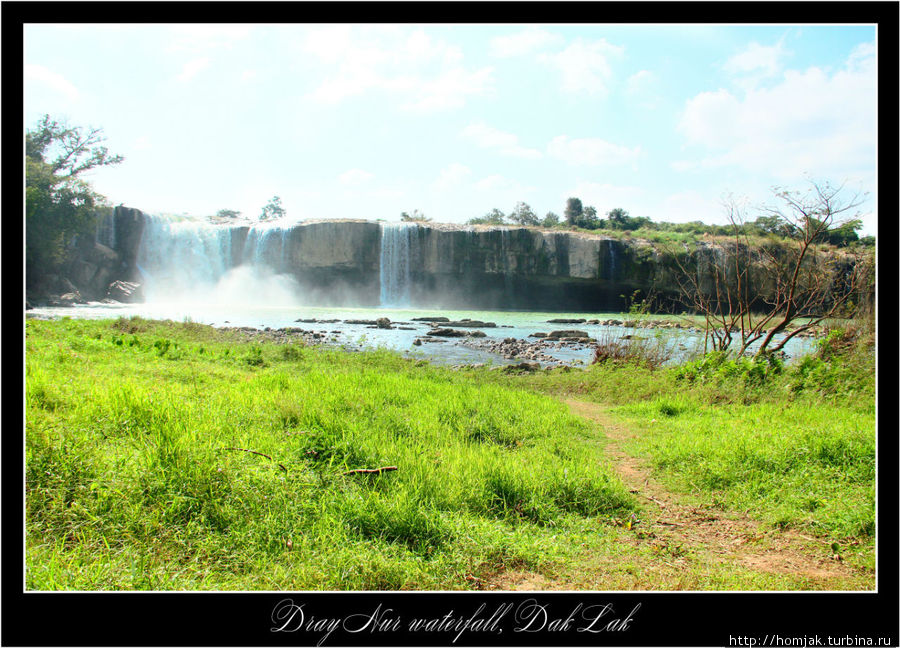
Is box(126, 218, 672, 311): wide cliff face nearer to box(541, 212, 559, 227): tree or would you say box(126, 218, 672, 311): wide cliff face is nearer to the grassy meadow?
box(541, 212, 559, 227): tree

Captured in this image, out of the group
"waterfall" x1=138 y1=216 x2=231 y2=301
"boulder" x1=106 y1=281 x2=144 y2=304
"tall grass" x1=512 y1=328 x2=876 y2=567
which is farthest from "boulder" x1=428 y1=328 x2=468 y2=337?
"waterfall" x1=138 y1=216 x2=231 y2=301

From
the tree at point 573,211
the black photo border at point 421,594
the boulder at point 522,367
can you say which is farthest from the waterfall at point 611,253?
the black photo border at point 421,594

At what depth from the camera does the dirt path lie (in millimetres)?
1836

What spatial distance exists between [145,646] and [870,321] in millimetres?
6936

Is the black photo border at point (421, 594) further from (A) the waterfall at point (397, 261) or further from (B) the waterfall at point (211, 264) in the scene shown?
(A) the waterfall at point (397, 261)

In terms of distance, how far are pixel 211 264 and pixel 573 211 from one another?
22.0 metres

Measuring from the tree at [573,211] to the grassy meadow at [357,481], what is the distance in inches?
1130

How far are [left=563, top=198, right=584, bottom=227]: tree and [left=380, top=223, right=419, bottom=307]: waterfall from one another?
11020 millimetres

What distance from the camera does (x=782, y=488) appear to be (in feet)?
8.94

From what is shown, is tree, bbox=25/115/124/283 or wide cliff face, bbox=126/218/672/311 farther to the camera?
wide cliff face, bbox=126/218/672/311

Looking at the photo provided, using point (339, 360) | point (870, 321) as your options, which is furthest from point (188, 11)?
point (870, 321)

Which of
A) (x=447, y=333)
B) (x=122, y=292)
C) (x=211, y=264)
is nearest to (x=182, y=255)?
(x=211, y=264)

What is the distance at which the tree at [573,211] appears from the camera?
3200 cm

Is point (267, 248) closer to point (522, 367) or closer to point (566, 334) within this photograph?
point (566, 334)
